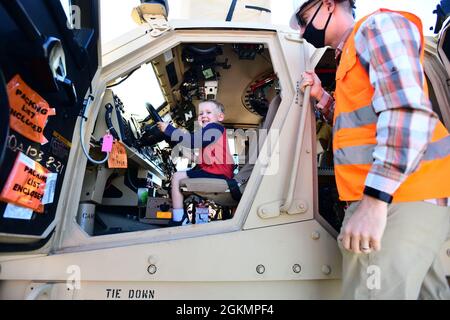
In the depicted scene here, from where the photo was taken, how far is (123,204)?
7.81ft

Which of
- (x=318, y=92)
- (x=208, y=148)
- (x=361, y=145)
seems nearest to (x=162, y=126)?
(x=208, y=148)

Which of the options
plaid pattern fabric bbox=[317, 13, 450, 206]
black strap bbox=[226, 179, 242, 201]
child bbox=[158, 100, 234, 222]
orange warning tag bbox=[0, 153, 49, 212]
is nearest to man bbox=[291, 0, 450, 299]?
plaid pattern fabric bbox=[317, 13, 450, 206]

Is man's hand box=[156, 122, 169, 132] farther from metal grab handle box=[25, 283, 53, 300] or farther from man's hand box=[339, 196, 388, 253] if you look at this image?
man's hand box=[339, 196, 388, 253]

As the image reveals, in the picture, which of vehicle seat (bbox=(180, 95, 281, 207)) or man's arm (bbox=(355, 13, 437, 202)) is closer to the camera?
man's arm (bbox=(355, 13, 437, 202))

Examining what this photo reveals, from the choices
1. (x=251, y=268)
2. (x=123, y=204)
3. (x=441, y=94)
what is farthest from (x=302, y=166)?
(x=123, y=204)

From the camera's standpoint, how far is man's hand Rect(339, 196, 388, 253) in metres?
0.88

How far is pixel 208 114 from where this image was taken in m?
2.36

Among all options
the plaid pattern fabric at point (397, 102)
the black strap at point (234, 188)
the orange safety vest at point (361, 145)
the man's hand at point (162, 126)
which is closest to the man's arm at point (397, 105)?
the plaid pattern fabric at point (397, 102)

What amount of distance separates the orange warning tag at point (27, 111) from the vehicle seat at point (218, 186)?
853 millimetres

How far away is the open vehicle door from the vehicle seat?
0.72 m

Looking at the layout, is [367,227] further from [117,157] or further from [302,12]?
[117,157]

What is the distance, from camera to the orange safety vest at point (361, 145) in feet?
3.25
